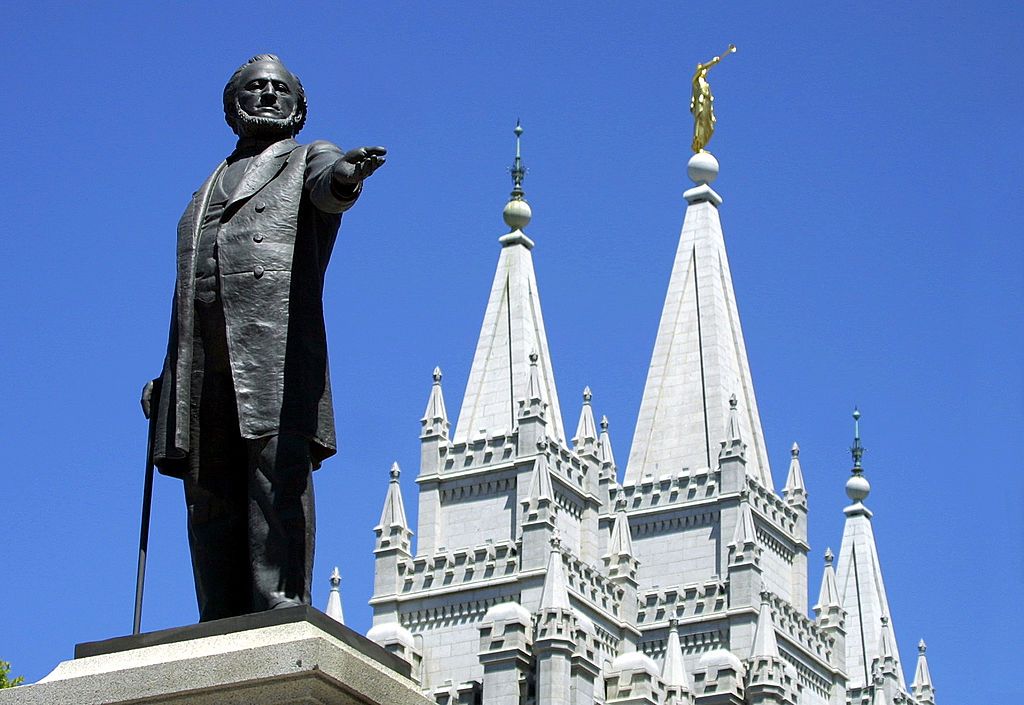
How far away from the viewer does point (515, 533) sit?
57094mm

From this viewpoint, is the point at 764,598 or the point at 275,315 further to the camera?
the point at 764,598

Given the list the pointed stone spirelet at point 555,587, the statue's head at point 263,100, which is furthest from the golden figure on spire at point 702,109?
the statue's head at point 263,100

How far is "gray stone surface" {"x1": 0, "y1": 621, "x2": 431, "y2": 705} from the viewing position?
797 cm

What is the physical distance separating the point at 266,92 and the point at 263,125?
146mm

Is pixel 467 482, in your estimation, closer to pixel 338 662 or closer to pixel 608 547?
pixel 608 547

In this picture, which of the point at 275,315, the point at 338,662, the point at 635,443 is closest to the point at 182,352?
the point at 275,315

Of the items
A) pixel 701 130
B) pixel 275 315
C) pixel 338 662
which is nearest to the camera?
pixel 338 662

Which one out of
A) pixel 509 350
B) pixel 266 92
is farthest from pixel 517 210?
pixel 266 92

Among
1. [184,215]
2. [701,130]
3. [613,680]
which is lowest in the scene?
[184,215]

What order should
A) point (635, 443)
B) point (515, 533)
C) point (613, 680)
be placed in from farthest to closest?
point (635, 443) < point (515, 533) < point (613, 680)

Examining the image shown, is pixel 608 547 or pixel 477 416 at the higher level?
pixel 477 416

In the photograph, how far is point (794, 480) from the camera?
63531 millimetres

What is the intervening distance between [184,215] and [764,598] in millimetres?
49401

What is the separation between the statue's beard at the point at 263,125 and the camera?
368 inches
